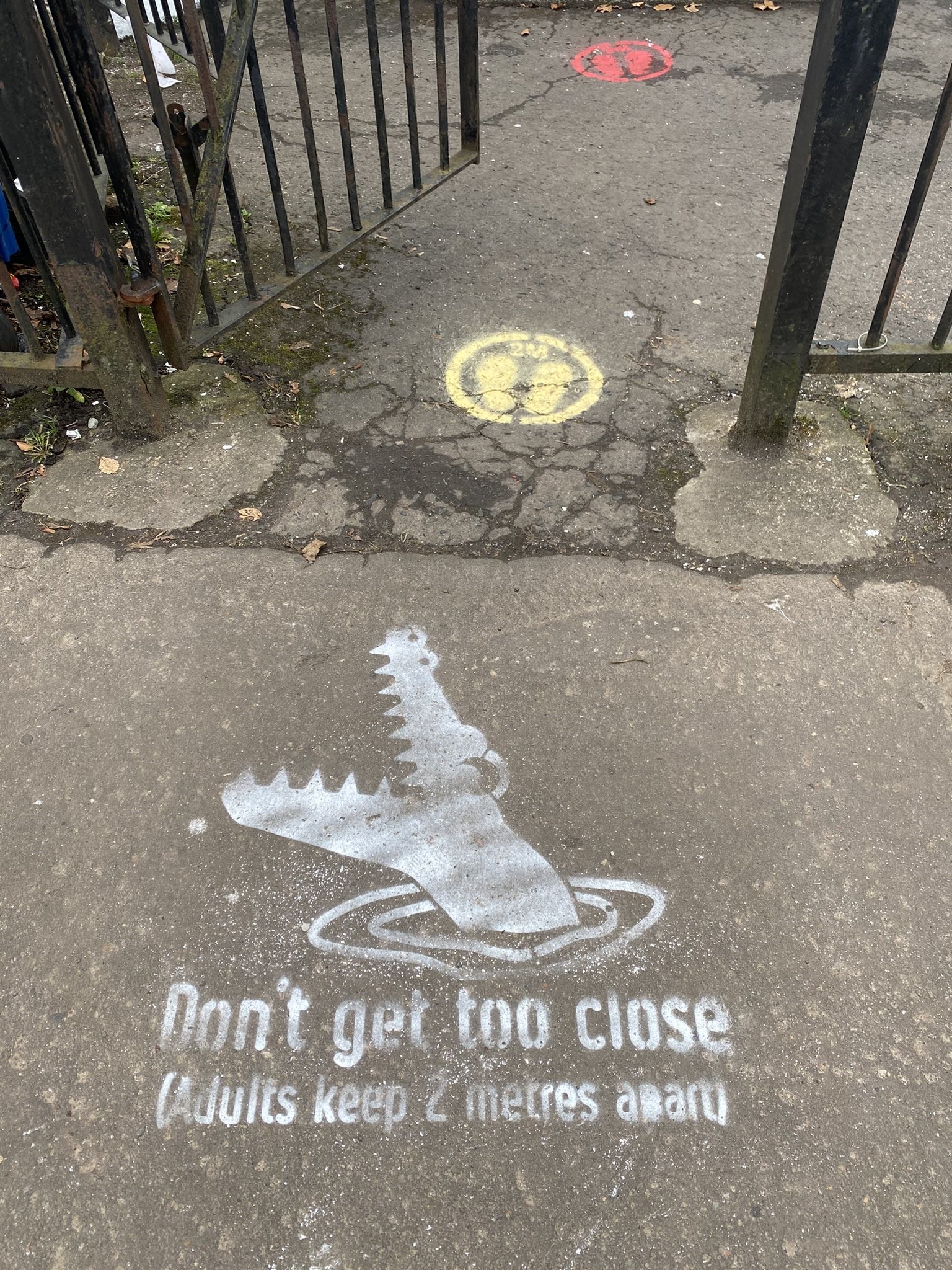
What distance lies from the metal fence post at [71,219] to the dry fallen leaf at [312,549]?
833mm

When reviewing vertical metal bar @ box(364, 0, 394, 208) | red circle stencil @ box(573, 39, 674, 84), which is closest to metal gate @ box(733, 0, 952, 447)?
vertical metal bar @ box(364, 0, 394, 208)

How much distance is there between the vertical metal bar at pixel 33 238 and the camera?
2.78 meters

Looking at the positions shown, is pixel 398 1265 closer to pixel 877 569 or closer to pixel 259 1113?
pixel 259 1113

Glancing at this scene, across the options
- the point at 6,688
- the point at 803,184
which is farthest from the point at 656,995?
the point at 803,184

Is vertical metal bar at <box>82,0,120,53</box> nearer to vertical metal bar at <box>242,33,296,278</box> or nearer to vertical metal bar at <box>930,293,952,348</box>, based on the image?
vertical metal bar at <box>242,33,296,278</box>

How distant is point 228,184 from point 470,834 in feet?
7.87

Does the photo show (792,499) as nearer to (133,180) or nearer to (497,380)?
(497,380)

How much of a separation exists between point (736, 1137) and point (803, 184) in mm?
2469

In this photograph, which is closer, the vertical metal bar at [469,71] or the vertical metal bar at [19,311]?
the vertical metal bar at [19,311]

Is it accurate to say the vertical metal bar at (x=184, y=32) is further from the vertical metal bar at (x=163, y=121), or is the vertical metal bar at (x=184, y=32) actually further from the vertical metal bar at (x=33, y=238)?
the vertical metal bar at (x=33, y=238)

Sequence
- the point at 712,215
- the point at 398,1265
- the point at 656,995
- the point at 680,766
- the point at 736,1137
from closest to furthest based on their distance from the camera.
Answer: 1. the point at 398,1265
2. the point at 736,1137
3. the point at 656,995
4. the point at 680,766
5. the point at 712,215

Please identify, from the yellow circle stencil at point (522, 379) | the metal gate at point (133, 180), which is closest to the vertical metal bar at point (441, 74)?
the metal gate at point (133, 180)

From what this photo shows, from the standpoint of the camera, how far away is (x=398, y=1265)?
161 cm

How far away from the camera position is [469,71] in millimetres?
3496
